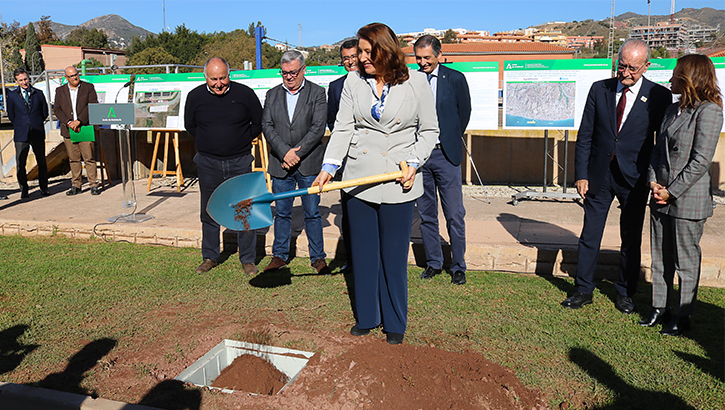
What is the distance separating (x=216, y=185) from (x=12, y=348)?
226 cm

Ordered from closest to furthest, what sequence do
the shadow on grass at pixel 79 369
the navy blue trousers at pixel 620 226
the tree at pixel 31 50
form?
the shadow on grass at pixel 79 369 < the navy blue trousers at pixel 620 226 < the tree at pixel 31 50

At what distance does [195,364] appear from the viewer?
3.64 m

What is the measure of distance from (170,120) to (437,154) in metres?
7.05

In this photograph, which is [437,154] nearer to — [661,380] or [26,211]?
[661,380]

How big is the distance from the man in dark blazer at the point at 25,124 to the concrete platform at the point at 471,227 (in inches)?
16.0

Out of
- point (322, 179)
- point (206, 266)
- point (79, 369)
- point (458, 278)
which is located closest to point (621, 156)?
point (458, 278)

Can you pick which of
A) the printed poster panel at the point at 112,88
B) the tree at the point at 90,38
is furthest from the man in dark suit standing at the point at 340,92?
the tree at the point at 90,38

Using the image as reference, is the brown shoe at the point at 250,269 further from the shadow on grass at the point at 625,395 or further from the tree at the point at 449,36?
the tree at the point at 449,36

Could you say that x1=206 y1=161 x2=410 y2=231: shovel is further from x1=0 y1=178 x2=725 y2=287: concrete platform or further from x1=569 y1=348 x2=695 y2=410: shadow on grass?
x1=569 y1=348 x2=695 y2=410: shadow on grass

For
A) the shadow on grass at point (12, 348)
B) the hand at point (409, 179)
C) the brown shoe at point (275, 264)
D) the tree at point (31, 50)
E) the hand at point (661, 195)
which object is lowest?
the shadow on grass at point (12, 348)

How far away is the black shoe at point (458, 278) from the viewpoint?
16.9 ft

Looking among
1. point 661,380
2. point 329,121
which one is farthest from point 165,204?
point 661,380

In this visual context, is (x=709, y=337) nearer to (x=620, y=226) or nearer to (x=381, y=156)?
(x=620, y=226)

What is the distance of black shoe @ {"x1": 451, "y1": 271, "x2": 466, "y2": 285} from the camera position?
5141 millimetres
